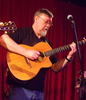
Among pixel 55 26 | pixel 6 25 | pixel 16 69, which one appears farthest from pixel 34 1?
pixel 16 69

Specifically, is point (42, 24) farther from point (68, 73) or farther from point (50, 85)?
point (68, 73)

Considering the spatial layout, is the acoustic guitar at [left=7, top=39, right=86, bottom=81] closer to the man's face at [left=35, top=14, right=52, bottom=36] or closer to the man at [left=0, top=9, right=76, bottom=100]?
the man at [left=0, top=9, right=76, bottom=100]

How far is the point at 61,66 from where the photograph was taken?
2660 mm

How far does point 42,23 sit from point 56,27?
1999 mm

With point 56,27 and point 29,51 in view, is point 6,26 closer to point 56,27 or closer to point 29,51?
point 29,51

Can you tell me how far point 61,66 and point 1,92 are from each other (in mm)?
1573

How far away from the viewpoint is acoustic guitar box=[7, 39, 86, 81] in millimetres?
2322

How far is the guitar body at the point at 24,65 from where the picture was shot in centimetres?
231

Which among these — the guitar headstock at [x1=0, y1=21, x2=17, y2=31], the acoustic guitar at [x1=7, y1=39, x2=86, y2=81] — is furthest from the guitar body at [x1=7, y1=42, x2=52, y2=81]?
the guitar headstock at [x1=0, y1=21, x2=17, y2=31]

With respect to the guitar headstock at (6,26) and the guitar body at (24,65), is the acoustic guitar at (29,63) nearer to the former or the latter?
the guitar body at (24,65)

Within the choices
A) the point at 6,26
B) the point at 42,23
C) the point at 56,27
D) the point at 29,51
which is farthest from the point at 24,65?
the point at 56,27

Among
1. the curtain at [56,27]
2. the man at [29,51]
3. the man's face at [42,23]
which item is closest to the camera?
the man at [29,51]

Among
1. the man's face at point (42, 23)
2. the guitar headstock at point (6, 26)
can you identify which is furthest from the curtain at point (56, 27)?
the guitar headstock at point (6, 26)

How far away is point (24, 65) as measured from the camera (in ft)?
7.95
